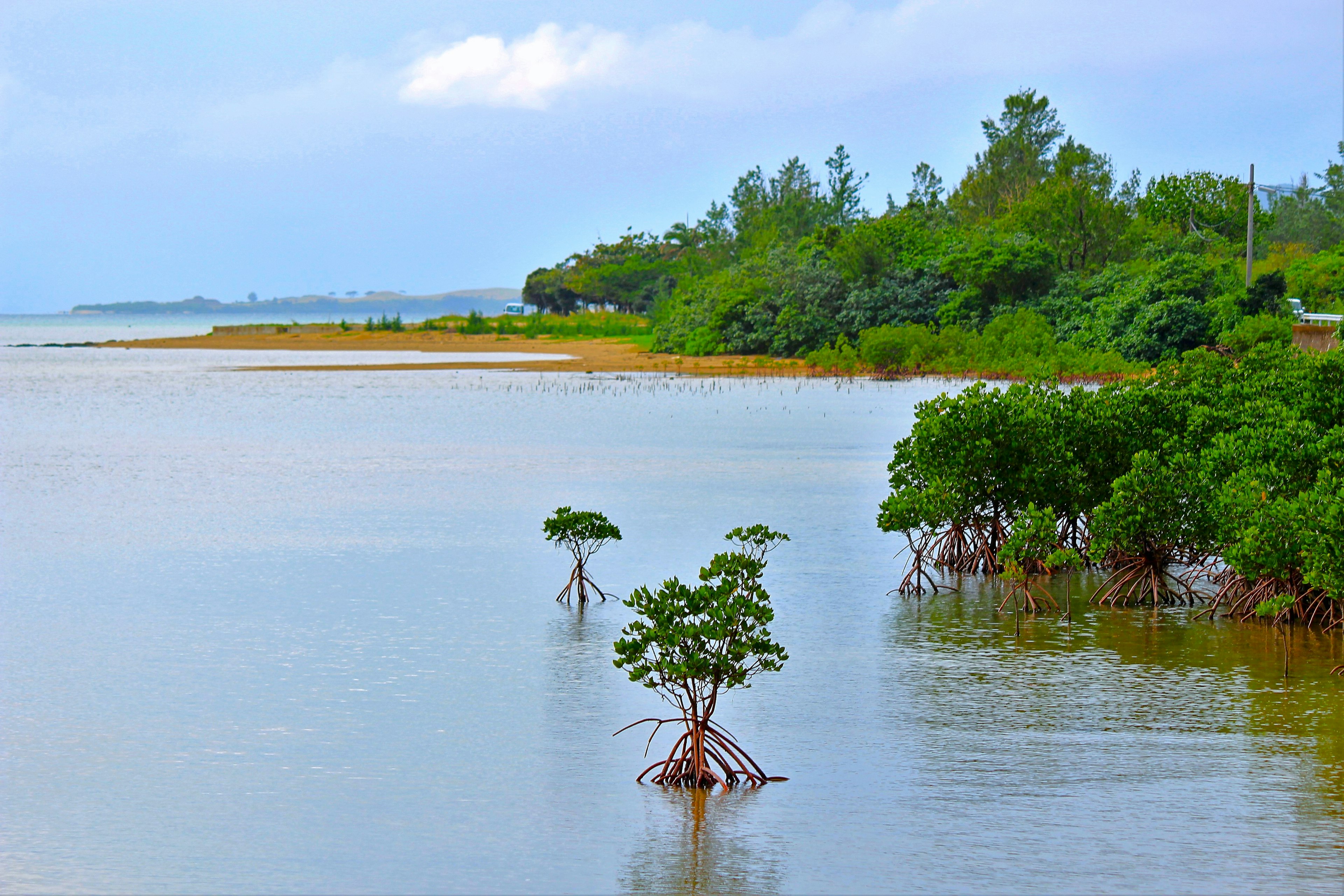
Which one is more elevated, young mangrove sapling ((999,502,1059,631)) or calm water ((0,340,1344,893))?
young mangrove sapling ((999,502,1059,631))

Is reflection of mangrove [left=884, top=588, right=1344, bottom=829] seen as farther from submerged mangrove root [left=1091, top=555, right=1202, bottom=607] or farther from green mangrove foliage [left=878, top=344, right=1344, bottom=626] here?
green mangrove foliage [left=878, top=344, right=1344, bottom=626]

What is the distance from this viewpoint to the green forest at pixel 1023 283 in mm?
48938

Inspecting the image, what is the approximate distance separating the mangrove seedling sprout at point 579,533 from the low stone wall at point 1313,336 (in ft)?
85.7

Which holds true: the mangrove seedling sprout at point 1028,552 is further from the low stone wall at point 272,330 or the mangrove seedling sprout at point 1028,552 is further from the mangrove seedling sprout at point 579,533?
the low stone wall at point 272,330

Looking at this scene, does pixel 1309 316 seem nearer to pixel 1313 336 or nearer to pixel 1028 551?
pixel 1313 336

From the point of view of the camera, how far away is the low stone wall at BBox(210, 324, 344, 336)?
10944 cm

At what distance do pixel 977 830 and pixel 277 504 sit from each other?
1634 cm

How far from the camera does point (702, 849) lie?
25.5 feet

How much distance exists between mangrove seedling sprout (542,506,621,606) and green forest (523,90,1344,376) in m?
29.2

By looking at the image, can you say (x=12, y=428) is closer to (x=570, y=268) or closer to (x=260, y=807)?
(x=260, y=807)

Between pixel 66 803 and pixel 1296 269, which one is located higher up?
pixel 1296 269

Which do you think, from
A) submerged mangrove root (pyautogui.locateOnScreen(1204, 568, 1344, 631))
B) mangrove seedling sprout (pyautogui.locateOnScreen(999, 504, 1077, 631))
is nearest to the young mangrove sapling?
mangrove seedling sprout (pyautogui.locateOnScreen(999, 504, 1077, 631))

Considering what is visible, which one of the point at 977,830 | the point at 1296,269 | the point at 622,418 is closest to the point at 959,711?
the point at 977,830

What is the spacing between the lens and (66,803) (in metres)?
8.61
